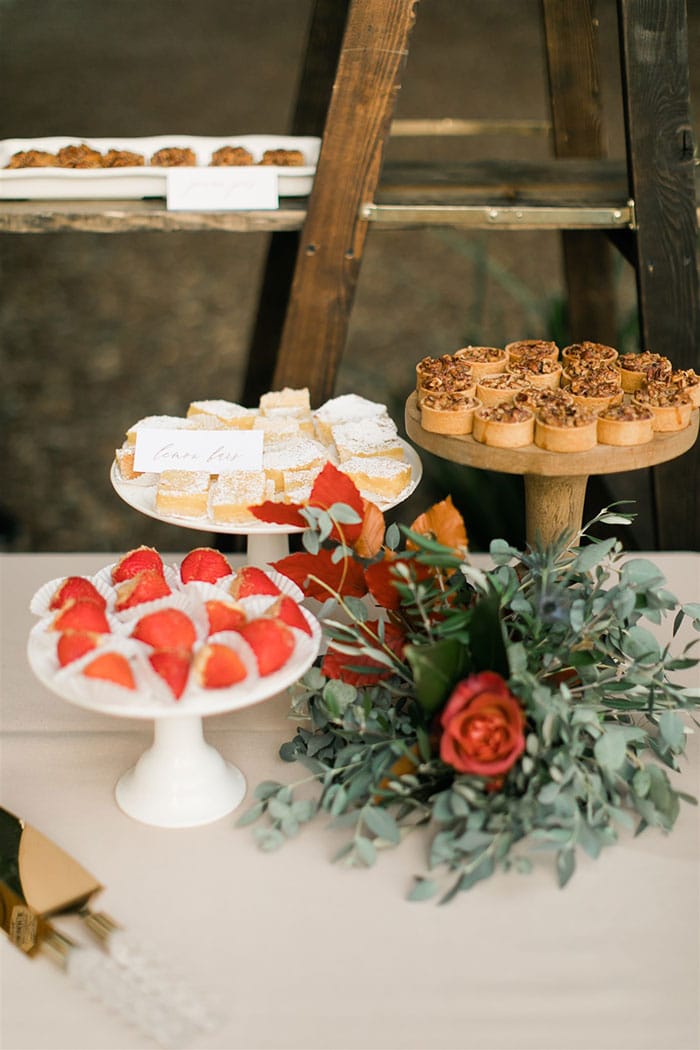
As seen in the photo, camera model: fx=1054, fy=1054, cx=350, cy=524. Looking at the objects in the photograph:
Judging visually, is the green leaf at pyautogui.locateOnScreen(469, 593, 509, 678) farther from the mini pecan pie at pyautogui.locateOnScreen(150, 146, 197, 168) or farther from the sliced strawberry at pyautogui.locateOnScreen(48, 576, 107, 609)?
the mini pecan pie at pyautogui.locateOnScreen(150, 146, 197, 168)

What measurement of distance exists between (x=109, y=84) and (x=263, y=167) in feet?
18.6

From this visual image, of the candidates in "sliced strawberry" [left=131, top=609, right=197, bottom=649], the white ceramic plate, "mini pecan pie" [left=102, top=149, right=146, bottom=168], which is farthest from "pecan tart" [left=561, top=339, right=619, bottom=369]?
"mini pecan pie" [left=102, top=149, right=146, bottom=168]

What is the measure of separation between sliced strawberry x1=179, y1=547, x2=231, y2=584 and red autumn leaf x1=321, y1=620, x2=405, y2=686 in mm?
133

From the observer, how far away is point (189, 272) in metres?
4.93

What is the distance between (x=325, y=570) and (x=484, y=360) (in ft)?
1.28

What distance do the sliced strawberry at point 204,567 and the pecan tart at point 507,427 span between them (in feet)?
0.99

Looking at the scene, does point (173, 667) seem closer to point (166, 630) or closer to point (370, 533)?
point (166, 630)

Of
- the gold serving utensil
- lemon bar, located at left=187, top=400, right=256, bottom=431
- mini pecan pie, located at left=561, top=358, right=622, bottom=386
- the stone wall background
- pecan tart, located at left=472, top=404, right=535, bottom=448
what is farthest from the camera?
the stone wall background

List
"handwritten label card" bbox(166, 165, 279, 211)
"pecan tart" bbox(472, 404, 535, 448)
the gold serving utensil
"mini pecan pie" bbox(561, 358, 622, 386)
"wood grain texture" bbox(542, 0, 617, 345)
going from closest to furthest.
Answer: the gold serving utensil → "pecan tart" bbox(472, 404, 535, 448) → "mini pecan pie" bbox(561, 358, 622, 386) → "handwritten label card" bbox(166, 165, 279, 211) → "wood grain texture" bbox(542, 0, 617, 345)

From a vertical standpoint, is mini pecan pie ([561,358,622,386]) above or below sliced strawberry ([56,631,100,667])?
above

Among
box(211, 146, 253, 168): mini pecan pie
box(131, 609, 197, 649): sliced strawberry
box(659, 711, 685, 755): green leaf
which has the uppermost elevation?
box(211, 146, 253, 168): mini pecan pie

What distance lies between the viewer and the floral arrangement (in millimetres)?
883

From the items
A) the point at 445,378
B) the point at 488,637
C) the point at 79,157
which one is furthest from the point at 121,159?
the point at 488,637

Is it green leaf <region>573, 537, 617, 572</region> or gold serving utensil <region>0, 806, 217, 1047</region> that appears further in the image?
green leaf <region>573, 537, 617, 572</region>
